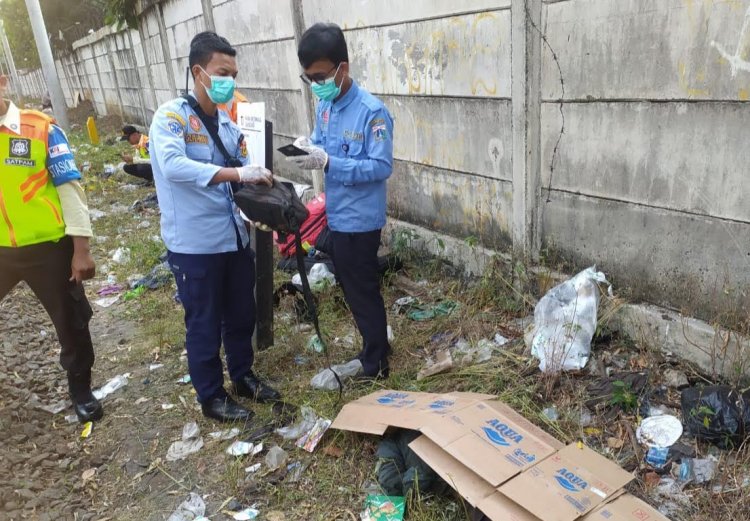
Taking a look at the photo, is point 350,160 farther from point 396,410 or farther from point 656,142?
point 656,142

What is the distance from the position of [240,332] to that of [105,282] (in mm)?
2737

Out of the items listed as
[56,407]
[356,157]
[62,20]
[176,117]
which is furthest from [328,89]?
[62,20]

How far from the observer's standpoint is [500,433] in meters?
2.16

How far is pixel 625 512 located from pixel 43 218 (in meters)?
2.70

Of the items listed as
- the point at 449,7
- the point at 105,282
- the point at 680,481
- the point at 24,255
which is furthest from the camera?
the point at 105,282

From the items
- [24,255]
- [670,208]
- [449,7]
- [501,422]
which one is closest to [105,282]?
[24,255]

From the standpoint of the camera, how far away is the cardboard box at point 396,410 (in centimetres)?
228

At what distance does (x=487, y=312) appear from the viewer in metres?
3.44

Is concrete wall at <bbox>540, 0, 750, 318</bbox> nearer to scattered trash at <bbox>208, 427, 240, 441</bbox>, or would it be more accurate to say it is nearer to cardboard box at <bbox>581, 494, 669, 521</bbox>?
cardboard box at <bbox>581, 494, 669, 521</bbox>

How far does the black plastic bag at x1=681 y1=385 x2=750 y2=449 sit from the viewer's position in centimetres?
219

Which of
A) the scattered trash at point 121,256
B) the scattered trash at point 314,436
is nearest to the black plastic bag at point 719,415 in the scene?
the scattered trash at point 314,436

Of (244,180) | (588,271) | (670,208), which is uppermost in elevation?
(244,180)

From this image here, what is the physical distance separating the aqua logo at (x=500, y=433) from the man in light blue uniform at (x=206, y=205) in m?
1.27

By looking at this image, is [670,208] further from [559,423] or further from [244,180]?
[244,180]
